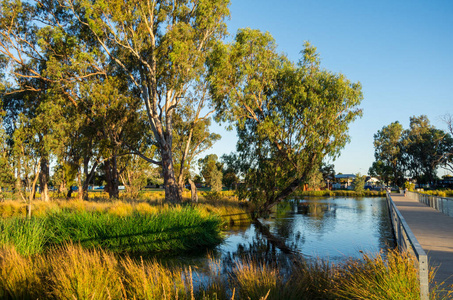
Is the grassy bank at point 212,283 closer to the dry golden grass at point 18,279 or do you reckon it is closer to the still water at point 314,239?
the dry golden grass at point 18,279

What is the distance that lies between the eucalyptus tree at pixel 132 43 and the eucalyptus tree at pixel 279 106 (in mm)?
3258

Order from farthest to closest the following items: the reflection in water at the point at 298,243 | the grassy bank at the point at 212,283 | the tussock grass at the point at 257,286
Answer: the reflection in water at the point at 298,243, the tussock grass at the point at 257,286, the grassy bank at the point at 212,283

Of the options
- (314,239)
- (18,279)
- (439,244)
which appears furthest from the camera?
(314,239)

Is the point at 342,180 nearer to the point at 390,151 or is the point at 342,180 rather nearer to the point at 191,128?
the point at 390,151

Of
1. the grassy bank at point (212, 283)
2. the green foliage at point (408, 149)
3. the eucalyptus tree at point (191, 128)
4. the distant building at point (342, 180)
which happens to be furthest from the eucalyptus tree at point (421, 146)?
the grassy bank at point (212, 283)

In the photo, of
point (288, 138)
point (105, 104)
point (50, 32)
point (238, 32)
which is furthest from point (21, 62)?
point (288, 138)

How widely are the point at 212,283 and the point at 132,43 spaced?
19784 mm

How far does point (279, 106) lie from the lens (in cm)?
1936

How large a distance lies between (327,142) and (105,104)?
14.6 metres

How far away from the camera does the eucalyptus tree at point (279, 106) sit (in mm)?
→ 18000

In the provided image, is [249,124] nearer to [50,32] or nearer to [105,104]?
[105,104]

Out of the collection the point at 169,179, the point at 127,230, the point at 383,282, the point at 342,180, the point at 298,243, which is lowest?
the point at 298,243

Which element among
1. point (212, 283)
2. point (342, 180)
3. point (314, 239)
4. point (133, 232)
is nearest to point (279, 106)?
point (314, 239)

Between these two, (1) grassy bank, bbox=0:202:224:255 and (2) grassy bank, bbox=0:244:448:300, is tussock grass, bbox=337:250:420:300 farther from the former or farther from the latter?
(1) grassy bank, bbox=0:202:224:255
